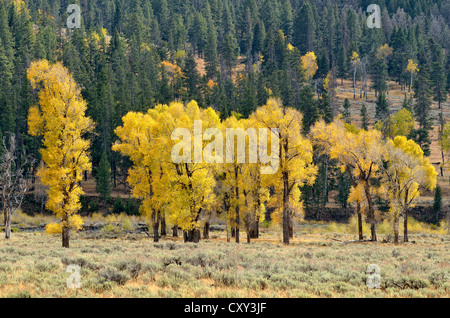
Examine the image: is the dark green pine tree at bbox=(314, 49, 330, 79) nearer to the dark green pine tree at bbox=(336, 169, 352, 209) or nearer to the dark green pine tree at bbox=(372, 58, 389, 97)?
the dark green pine tree at bbox=(372, 58, 389, 97)

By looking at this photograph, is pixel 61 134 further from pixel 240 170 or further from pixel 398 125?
pixel 398 125

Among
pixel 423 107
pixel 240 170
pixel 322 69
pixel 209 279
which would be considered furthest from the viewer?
pixel 322 69

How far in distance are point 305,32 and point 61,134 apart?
121191 mm

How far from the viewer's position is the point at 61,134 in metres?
24.8

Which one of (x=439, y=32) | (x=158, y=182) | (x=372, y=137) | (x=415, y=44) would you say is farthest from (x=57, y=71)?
(x=439, y=32)

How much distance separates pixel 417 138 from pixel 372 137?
4828 cm

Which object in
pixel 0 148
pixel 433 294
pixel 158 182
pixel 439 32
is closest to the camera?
pixel 433 294

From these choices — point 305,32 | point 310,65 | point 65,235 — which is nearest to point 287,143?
point 65,235

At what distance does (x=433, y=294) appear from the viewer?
506 inches

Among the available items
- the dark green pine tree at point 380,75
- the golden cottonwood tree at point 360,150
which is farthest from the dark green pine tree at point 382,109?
the golden cottonwood tree at point 360,150

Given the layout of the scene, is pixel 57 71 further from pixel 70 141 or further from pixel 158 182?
pixel 158 182

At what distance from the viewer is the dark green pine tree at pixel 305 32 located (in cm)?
13225

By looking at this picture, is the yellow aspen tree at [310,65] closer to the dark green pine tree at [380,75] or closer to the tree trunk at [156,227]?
the dark green pine tree at [380,75]

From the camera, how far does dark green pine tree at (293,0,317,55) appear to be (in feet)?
434
